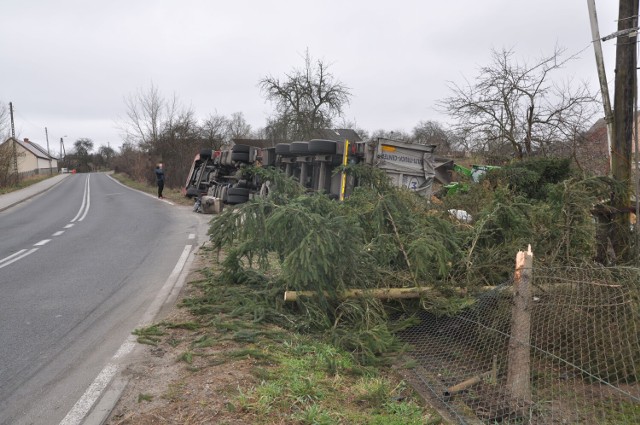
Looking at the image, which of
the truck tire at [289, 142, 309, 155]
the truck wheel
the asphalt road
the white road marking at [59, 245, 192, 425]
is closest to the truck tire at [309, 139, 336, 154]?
the truck tire at [289, 142, 309, 155]

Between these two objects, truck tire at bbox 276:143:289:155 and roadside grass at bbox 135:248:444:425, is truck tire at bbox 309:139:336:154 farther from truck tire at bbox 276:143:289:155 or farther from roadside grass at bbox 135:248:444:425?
roadside grass at bbox 135:248:444:425

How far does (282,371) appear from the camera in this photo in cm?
422

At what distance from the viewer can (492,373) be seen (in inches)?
194

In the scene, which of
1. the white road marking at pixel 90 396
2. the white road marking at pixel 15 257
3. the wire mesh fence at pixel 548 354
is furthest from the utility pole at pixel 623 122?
the white road marking at pixel 15 257

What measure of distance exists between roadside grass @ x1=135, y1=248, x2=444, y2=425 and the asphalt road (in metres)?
0.73

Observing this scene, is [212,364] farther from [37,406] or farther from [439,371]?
[439,371]

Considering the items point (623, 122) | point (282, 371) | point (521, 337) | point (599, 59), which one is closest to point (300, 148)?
point (599, 59)

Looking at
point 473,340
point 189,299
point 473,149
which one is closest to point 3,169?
point 473,149

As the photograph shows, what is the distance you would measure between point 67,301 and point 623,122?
780cm

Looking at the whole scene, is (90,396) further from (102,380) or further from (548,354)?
(548,354)

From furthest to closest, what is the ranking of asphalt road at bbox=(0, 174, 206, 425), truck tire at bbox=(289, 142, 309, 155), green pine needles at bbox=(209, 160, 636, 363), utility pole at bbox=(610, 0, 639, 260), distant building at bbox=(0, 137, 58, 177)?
distant building at bbox=(0, 137, 58, 177) → truck tire at bbox=(289, 142, 309, 155) → utility pole at bbox=(610, 0, 639, 260) → green pine needles at bbox=(209, 160, 636, 363) → asphalt road at bbox=(0, 174, 206, 425)

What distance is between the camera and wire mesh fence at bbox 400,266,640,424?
14.5ft

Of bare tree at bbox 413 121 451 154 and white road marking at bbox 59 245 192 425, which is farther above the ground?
A: bare tree at bbox 413 121 451 154

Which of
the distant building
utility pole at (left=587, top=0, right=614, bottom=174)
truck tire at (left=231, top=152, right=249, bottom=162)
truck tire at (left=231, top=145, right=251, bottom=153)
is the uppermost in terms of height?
utility pole at (left=587, top=0, right=614, bottom=174)
